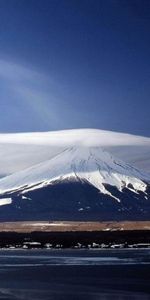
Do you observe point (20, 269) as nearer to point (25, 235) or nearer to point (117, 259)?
point (117, 259)

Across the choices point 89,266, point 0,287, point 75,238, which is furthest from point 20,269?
point 75,238

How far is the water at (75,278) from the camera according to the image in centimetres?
4388

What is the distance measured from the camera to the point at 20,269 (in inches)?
2473

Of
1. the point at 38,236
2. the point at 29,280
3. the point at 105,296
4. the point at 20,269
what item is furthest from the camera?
the point at 38,236

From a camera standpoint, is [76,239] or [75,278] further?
[76,239]

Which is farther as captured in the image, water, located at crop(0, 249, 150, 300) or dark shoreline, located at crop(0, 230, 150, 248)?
dark shoreline, located at crop(0, 230, 150, 248)

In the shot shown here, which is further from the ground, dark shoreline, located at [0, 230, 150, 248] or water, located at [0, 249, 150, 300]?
dark shoreline, located at [0, 230, 150, 248]

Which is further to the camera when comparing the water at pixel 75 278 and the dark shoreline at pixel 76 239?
the dark shoreline at pixel 76 239

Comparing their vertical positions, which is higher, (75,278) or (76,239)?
(76,239)

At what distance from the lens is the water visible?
43.9m

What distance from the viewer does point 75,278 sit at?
54.3m

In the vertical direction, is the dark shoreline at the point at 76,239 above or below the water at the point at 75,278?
above

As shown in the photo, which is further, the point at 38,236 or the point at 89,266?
the point at 38,236

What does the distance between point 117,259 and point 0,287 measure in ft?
85.6
